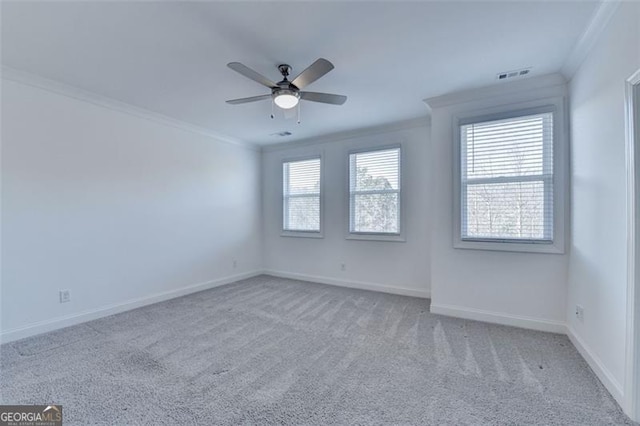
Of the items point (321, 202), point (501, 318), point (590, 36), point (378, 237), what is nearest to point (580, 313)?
point (501, 318)

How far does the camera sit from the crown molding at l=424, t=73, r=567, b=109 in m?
2.82

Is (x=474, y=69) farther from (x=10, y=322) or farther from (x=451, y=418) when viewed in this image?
(x=10, y=322)

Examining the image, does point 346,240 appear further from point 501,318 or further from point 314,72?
point 314,72

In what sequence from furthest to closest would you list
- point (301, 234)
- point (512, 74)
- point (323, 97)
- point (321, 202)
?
point (301, 234) < point (321, 202) < point (512, 74) < point (323, 97)

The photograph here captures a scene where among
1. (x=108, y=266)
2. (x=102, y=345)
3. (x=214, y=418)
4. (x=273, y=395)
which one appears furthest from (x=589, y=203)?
(x=108, y=266)

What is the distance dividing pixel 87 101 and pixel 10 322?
94.3 inches

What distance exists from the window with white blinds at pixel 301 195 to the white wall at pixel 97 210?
1.18 metres

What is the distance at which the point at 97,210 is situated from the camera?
10.8 feet

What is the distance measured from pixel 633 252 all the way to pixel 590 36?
5.44ft

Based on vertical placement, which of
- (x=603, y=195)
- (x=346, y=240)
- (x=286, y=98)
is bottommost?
(x=346, y=240)

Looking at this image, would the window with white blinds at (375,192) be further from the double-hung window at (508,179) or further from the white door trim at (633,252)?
the white door trim at (633,252)

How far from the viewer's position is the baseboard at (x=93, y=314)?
271 centimetres

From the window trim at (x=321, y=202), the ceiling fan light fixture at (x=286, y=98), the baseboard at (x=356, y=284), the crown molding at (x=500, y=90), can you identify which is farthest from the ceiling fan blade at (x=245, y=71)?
the baseboard at (x=356, y=284)

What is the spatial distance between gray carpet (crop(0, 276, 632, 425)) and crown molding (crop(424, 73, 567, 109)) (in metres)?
2.54
